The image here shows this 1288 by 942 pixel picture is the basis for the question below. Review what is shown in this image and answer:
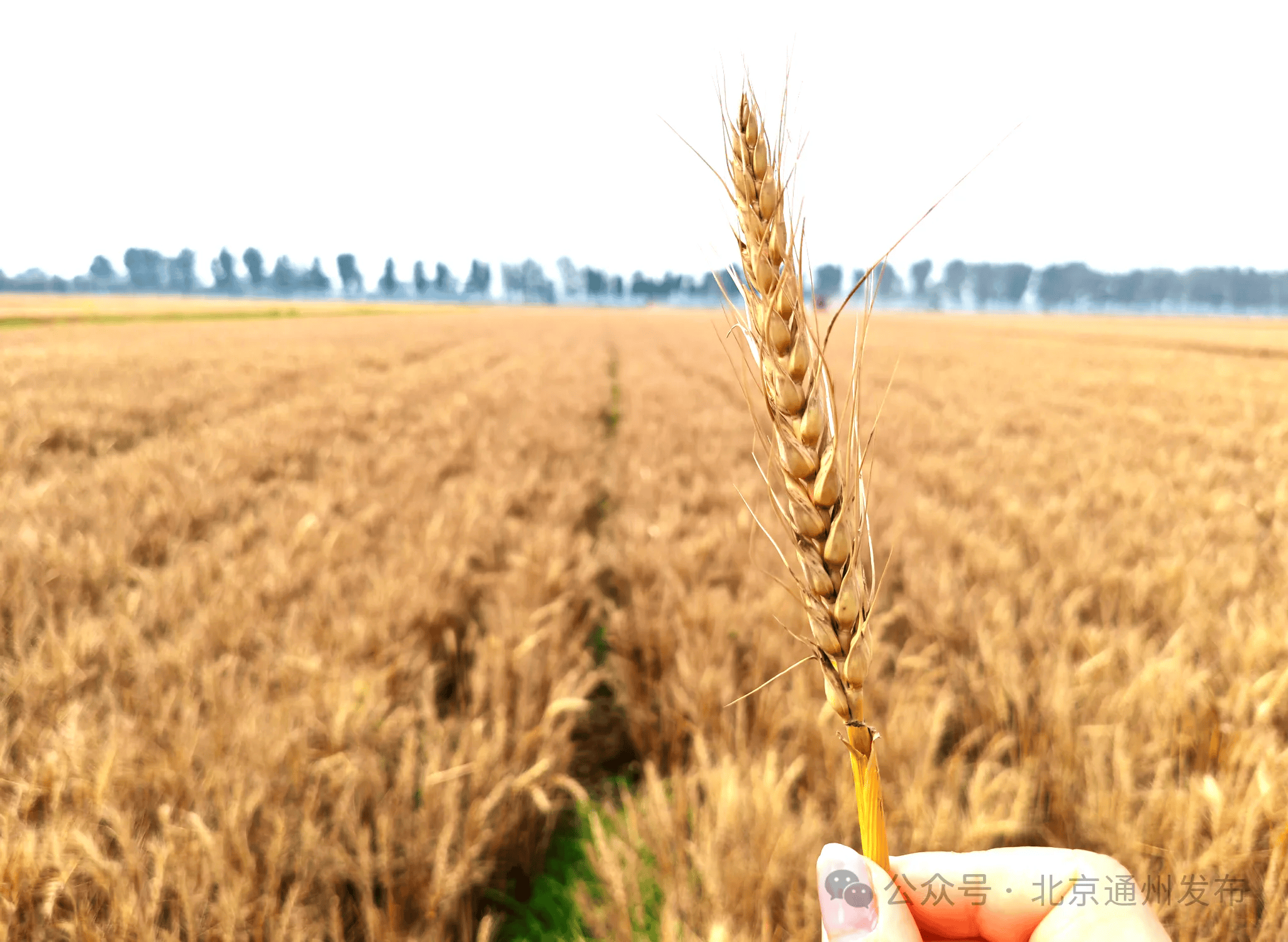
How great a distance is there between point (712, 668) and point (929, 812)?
0.78 m

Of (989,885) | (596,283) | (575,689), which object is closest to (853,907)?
(989,885)

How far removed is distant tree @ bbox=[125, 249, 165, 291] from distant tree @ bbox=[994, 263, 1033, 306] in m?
170

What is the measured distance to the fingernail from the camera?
866 mm

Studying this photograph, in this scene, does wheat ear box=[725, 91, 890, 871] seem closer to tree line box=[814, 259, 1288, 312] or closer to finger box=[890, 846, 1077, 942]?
finger box=[890, 846, 1077, 942]

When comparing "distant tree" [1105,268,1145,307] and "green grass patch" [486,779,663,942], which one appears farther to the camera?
"distant tree" [1105,268,1145,307]

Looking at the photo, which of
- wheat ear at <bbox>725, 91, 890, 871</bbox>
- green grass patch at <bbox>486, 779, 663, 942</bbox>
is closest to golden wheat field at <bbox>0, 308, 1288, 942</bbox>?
green grass patch at <bbox>486, 779, 663, 942</bbox>

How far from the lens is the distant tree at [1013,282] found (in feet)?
398

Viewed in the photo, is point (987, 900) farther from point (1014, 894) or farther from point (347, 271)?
point (347, 271)

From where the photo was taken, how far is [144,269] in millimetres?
115438

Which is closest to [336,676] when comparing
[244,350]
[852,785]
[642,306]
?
[852,785]

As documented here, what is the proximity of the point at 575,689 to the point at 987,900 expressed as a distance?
52.7 inches

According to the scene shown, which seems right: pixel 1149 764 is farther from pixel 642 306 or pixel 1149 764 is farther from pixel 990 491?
pixel 642 306

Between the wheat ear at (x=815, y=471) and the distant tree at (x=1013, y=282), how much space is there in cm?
14751

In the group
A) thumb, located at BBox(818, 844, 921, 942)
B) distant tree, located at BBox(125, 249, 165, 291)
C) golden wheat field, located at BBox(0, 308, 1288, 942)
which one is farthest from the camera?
distant tree, located at BBox(125, 249, 165, 291)
